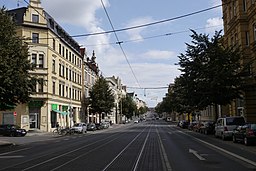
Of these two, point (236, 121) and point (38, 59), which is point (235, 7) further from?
point (38, 59)

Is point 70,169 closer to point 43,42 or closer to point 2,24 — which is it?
point 2,24

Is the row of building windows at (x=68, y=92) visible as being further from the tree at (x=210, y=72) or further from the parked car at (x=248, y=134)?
the parked car at (x=248, y=134)

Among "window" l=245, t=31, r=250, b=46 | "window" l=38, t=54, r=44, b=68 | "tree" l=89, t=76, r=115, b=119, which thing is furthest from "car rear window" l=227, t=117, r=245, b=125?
"tree" l=89, t=76, r=115, b=119

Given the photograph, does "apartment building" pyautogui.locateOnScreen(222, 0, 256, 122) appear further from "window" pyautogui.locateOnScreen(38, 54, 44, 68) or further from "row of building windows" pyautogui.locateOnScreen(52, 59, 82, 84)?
"row of building windows" pyautogui.locateOnScreen(52, 59, 82, 84)

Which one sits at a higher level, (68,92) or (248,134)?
(68,92)

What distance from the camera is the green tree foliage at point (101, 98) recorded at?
240 feet

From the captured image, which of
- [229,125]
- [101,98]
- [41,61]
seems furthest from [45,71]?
[229,125]

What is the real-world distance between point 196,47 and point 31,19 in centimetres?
2605

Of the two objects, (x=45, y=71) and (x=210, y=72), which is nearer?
(x=210, y=72)

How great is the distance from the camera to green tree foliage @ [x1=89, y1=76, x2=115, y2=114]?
240 feet

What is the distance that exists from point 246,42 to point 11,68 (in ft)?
82.9

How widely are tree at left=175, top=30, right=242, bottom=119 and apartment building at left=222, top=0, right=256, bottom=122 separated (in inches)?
46.4

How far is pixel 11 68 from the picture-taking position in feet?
82.6

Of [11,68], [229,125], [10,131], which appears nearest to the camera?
[11,68]
